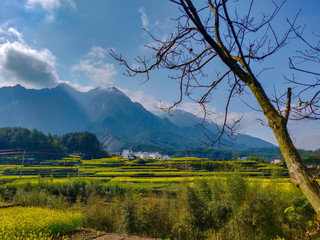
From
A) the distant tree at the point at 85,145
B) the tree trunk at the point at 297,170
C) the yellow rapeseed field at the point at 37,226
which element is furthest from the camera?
the distant tree at the point at 85,145

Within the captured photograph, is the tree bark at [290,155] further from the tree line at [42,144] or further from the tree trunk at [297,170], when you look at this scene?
→ the tree line at [42,144]

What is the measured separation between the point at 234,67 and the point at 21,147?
57105 mm

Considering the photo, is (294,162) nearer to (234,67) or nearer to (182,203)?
(234,67)

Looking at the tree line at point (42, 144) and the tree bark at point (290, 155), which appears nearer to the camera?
the tree bark at point (290, 155)

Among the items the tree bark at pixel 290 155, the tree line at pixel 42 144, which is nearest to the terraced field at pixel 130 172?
the tree line at pixel 42 144

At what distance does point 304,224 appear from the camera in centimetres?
674

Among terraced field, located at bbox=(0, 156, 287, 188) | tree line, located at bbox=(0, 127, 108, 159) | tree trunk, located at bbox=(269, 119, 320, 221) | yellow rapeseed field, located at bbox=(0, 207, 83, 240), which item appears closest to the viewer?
tree trunk, located at bbox=(269, 119, 320, 221)

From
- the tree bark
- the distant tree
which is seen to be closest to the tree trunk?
the tree bark

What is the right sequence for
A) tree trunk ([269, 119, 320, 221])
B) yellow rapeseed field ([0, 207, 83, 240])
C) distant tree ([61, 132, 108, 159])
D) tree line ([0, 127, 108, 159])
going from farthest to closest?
distant tree ([61, 132, 108, 159]) < tree line ([0, 127, 108, 159]) < yellow rapeseed field ([0, 207, 83, 240]) < tree trunk ([269, 119, 320, 221])

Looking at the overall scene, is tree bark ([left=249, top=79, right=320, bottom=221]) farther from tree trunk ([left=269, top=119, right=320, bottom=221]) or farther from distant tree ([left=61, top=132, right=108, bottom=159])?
distant tree ([left=61, top=132, right=108, bottom=159])

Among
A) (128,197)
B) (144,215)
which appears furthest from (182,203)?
(128,197)

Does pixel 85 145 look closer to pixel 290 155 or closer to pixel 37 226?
pixel 37 226

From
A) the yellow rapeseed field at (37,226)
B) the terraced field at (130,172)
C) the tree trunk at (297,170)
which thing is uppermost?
the tree trunk at (297,170)

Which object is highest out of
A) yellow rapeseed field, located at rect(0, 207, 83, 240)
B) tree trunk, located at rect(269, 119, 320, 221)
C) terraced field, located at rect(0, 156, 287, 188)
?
tree trunk, located at rect(269, 119, 320, 221)
